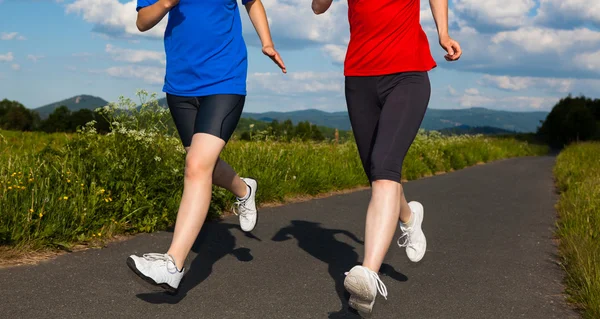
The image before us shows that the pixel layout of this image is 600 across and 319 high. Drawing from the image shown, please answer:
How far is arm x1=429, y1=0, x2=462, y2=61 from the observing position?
352 cm

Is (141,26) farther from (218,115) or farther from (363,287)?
(363,287)

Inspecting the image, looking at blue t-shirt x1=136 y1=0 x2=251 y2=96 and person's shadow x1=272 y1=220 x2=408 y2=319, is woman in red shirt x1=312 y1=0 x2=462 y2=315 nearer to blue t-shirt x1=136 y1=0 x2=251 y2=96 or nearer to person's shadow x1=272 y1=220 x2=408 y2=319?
person's shadow x1=272 y1=220 x2=408 y2=319

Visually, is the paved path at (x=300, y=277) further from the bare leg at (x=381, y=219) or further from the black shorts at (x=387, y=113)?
the black shorts at (x=387, y=113)

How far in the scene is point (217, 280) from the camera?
Result: 4062 mm

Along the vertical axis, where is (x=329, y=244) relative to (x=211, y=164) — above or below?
below

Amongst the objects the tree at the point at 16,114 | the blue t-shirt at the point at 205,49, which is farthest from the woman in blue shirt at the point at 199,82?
the tree at the point at 16,114

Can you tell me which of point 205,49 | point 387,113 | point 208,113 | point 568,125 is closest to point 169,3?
point 205,49

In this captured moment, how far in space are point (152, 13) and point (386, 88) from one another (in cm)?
145

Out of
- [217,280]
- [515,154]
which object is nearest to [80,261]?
[217,280]

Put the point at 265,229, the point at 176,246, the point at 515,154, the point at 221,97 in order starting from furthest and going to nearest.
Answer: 1. the point at 515,154
2. the point at 265,229
3. the point at 221,97
4. the point at 176,246

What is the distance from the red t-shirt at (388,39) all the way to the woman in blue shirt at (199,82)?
754mm

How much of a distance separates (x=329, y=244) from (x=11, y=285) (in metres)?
2.74

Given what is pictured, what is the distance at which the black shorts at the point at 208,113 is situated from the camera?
141 inches

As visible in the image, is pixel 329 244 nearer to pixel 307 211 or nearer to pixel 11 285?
pixel 307 211
